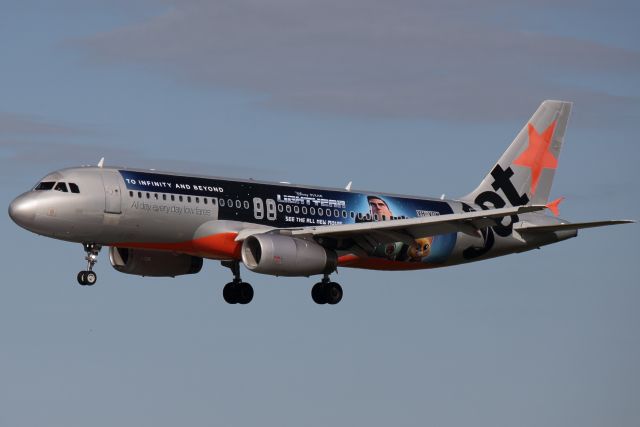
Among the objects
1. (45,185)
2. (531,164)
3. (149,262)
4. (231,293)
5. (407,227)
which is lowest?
(231,293)

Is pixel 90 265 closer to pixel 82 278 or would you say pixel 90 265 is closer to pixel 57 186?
pixel 82 278

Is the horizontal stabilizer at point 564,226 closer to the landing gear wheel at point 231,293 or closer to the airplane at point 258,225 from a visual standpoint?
the airplane at point 258,225

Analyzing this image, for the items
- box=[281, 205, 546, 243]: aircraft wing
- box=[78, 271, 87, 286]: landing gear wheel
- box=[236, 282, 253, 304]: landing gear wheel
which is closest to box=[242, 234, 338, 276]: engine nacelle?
box=[281, 205, 546, 243]: aircraft wing

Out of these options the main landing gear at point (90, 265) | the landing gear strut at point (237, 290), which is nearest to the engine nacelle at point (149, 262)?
the landing gear strut at point (237, 290)

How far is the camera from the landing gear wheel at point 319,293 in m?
64.1

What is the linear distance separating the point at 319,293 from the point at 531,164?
15.5m

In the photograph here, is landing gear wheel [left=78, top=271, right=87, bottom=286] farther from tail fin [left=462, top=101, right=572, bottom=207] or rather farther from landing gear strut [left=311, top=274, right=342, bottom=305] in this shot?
tail fin [left=462, top=101, right=572, bottom=207]

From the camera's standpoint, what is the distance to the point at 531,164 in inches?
2906

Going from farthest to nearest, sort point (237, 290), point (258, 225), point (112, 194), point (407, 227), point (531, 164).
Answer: point (531, 164) < point (237, 290) < point (407, 227) < point (258, 225) < point (112, 194)

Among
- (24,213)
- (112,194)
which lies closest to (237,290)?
(112,194)

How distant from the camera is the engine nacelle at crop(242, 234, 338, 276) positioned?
59.2 meters

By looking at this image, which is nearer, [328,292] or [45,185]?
[45,185]

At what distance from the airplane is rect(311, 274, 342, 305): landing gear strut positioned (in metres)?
0.04

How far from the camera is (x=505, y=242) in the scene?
70188mm
